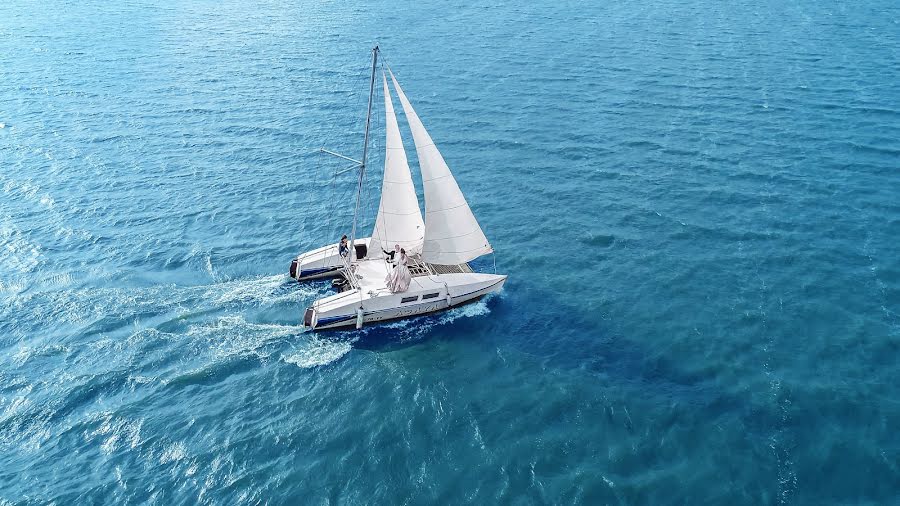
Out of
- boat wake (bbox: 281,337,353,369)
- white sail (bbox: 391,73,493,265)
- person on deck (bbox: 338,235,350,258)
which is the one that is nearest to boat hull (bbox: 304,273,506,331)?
boat wake (bbox: 281,337,353,369)

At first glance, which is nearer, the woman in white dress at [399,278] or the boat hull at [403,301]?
the boat hull at [403,301]

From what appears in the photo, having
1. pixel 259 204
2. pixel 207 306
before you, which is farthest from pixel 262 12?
pixel 207 306

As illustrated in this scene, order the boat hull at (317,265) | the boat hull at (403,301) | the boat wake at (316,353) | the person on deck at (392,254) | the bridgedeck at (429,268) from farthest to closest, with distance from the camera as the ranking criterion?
the boat hull at (317,265)
the person on deck at (392,254)
the bridgedeck at (429,268)
the boat hull at (403,301)
the boat wake at (316,353)

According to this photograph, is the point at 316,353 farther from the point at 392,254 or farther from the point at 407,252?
the point at 407,252

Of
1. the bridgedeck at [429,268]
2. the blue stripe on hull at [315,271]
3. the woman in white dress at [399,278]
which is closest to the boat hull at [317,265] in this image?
the blue stripe on hull at [315,271]

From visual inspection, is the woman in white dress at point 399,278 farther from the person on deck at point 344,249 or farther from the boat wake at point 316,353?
the person on deck at point 344,249

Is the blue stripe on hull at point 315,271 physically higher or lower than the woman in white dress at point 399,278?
lower
